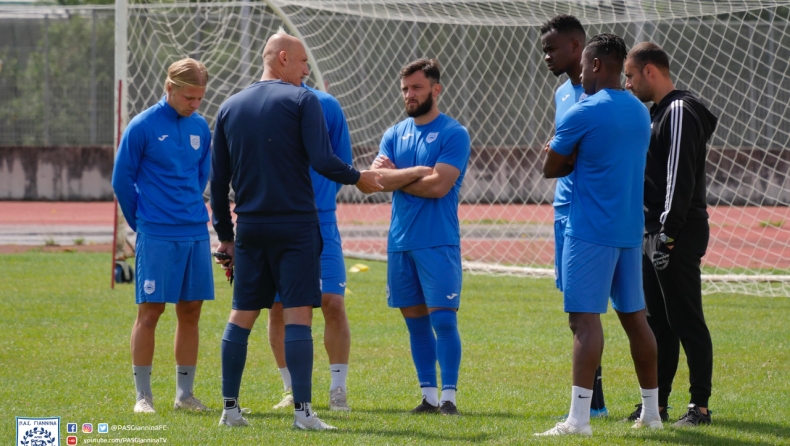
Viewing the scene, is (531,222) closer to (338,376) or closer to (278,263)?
(338,376)

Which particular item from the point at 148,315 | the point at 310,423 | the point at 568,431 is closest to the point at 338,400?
the point at 310,423

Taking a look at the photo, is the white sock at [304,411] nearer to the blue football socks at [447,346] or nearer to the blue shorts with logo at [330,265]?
the blue football socks at [447,346]

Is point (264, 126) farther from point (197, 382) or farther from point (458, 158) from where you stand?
point (197, 382)

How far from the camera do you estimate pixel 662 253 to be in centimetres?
504

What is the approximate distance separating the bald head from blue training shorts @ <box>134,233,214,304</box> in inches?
49.0

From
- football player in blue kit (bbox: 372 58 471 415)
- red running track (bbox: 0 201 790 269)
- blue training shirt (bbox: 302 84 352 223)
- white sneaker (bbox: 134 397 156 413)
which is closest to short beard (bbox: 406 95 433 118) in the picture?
football player in blue kit (bbox: 372 58 471 415)

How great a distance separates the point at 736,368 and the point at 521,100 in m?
11.0

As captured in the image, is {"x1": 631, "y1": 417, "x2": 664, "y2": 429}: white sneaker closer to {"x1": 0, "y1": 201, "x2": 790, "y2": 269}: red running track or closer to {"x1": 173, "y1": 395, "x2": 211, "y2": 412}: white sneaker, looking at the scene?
{"x1": 173, "y1": 395, "x2": 211, "y2": 412}: white sneaker

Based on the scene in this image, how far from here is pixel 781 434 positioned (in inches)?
193

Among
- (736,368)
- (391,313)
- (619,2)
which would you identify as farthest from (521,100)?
(736,368)

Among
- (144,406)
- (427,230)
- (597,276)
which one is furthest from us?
(427,230)

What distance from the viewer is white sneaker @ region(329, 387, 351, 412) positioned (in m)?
5.54

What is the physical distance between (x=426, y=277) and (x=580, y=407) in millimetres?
1220

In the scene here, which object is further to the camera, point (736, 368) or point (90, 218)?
point (90, 218)
